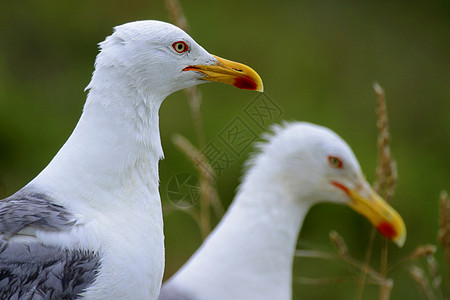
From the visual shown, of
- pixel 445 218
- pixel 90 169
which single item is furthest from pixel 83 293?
pixel 445 218

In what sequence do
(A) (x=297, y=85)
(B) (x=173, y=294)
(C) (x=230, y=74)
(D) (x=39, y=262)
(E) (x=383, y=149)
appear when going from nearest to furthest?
(D) (x=39, y=262) < (C) (x=230, y=74) < (E) (x=383, y=149) < (B) (x=173, y=294) < (A) (x=297, y=85)

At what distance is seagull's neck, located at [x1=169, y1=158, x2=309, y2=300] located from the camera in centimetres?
420

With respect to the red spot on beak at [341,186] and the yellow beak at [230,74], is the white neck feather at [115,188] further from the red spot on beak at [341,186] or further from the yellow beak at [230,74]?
the red spot on beak at [341,186]

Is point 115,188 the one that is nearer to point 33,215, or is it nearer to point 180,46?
point 33,215

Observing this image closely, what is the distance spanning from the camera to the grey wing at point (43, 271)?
8.88 feet

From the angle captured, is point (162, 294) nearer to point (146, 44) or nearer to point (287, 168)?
point (287, 168)

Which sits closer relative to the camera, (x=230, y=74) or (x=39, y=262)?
(x=39, y=262)

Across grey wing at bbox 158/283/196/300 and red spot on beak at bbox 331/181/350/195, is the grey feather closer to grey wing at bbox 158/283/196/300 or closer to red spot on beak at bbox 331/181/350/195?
grey wing at bbox 158/283/196/300

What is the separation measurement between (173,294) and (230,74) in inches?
51.4

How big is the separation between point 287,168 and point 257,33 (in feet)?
18.1

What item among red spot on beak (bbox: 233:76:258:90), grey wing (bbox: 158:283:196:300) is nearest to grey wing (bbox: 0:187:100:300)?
red spot on beak (bbox: 233:76:258:90)

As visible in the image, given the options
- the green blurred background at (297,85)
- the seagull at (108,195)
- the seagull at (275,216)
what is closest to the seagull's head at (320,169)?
the seagull at (275,216)

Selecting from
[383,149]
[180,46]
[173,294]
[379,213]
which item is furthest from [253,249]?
[180,46]

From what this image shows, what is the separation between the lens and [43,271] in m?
2.74
